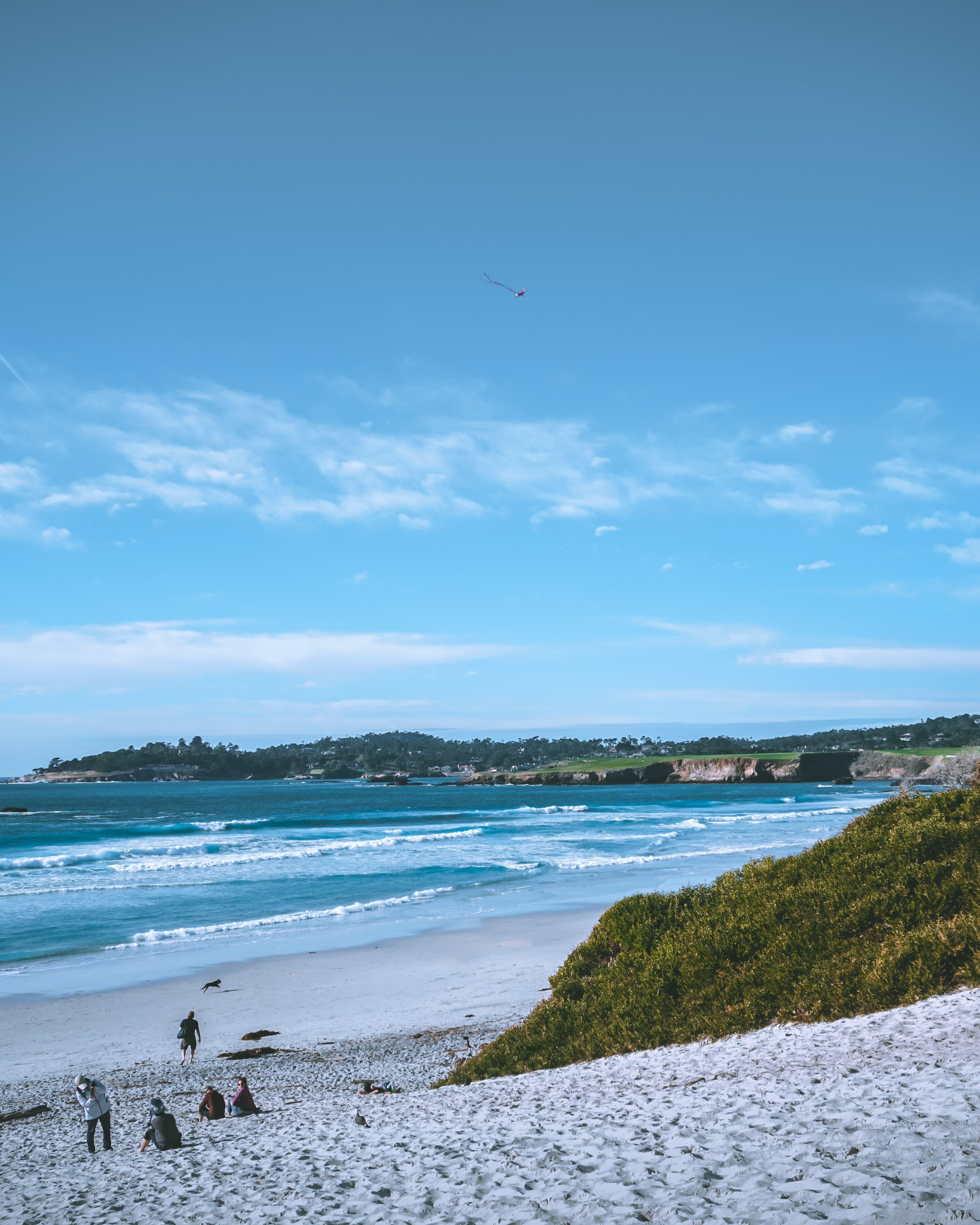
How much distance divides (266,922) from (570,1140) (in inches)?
994

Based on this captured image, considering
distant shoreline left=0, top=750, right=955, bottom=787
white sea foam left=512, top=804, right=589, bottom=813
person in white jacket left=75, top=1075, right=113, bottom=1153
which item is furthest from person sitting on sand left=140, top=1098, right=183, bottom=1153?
distant shoreline left=0, top=750, right=955, bottom=787

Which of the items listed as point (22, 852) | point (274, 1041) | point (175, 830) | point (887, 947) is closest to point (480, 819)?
point (175, 830)

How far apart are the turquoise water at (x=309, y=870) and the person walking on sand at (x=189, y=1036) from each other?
24.1 ft

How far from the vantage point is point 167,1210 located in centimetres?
780

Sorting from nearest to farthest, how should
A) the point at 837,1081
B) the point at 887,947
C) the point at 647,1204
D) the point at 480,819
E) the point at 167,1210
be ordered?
the point at 647,1204, the point at 167,1210, the point at 837,1081, the point at 887,947, the point at 480,819

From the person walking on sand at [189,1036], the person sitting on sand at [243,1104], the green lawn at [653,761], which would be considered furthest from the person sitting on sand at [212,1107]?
the green lawn at [653,761]

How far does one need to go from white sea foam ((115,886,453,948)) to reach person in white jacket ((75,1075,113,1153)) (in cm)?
1730

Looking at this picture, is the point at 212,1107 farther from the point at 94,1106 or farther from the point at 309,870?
the point at 309,870

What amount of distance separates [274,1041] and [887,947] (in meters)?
13.1

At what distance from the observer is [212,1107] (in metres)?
12.2

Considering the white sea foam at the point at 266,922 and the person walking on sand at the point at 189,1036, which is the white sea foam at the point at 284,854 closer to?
the white sea foam at the point at 266,922

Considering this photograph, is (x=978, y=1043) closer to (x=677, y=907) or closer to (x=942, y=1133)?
(x=942, y=1133)

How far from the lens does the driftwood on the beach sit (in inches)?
516

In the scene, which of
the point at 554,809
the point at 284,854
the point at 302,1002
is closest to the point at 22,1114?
the point at 302,1002
